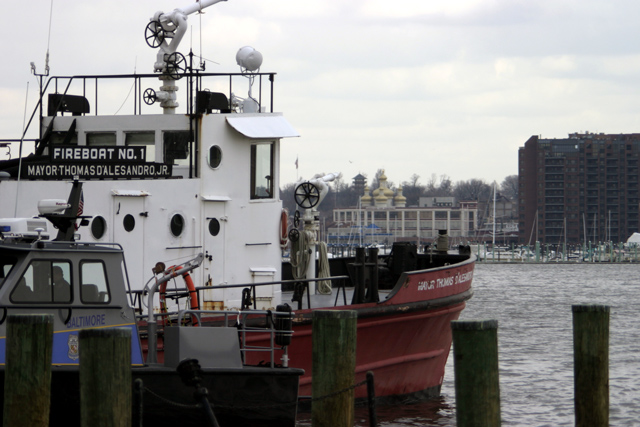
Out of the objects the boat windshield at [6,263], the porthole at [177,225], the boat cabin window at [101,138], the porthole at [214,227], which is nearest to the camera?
the boat windshield at [6,263]

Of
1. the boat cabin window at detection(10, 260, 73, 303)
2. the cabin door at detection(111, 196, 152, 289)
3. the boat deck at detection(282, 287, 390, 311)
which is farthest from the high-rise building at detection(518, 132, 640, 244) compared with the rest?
the boat cabin window at detection(10, 260, 73, 303)

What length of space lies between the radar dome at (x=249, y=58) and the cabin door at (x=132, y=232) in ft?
10.8

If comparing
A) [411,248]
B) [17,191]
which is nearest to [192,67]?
[17,191]

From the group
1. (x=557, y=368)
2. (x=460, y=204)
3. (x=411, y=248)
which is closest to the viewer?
(x=411, y=248)

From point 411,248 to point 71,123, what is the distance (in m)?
6.33

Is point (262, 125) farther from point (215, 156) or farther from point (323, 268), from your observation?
point (323, 268)

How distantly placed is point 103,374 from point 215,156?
7083mm

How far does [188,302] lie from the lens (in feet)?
43.4

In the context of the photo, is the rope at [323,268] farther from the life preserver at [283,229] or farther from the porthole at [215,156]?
the porthole at [215,156]

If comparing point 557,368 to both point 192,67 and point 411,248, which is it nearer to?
point 411,248

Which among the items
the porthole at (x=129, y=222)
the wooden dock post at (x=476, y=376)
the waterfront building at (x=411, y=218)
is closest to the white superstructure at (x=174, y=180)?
the porthole at (x=129, y=222)

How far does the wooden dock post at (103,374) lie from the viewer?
816cm

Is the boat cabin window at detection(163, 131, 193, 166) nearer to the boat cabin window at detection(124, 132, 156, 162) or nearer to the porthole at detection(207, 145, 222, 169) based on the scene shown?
the boat cabin window at detection(124, 132, 156, 162)

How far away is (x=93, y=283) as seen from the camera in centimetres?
985
